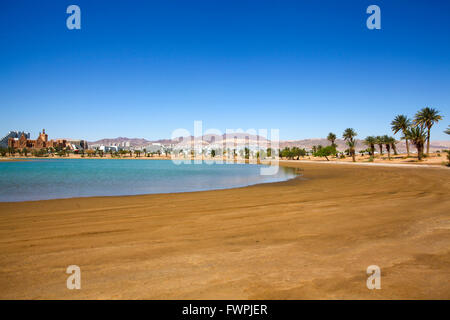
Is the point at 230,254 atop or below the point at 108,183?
atop

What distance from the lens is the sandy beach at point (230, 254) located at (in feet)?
12.3

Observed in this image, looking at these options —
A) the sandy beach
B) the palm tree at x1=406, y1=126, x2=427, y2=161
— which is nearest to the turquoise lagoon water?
the sandy beach

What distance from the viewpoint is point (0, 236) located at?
6801 millimetres

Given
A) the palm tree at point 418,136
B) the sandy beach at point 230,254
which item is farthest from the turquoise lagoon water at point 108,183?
the palm tree at point 418,136

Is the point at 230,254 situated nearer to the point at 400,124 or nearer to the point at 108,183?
the point at 108,183

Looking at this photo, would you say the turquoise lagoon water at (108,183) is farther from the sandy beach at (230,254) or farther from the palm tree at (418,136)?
the palm tree at (418,136)

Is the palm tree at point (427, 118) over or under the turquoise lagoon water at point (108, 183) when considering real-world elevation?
over

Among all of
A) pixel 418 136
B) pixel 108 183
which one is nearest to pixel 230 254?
pixel 108 183

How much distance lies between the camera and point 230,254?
5188 mm

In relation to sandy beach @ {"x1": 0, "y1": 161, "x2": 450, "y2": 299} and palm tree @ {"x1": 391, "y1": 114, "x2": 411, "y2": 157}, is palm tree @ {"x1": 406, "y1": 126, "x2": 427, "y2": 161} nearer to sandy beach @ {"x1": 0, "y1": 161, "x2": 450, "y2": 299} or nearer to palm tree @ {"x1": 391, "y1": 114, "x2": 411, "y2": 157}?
palm tree @ {"x1": 391, "y1": 114, "x2": 411, "y2": 157}

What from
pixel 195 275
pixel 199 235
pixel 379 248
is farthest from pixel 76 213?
pixel 379 248

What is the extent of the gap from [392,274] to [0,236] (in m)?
8.61

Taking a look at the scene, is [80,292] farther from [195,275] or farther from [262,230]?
[262,230]
